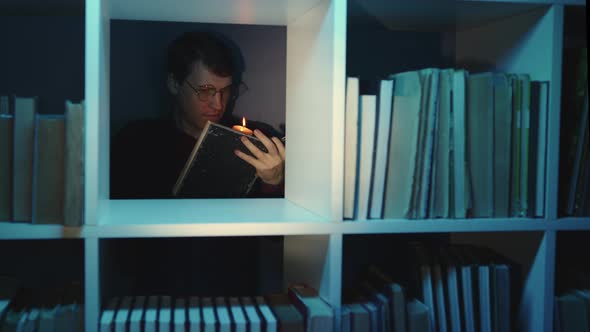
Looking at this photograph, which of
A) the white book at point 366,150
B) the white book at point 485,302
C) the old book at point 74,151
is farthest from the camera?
the white book at point 485,302

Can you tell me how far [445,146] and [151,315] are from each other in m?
0.70

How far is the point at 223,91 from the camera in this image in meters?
1.52

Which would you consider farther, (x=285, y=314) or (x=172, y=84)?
(x=172, y=84)

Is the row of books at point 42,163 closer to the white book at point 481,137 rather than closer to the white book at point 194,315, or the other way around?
the white book at point 194,315

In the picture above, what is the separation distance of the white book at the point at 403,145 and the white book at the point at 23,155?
70cm

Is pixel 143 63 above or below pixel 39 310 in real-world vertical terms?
above

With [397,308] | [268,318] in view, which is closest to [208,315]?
[268,318]

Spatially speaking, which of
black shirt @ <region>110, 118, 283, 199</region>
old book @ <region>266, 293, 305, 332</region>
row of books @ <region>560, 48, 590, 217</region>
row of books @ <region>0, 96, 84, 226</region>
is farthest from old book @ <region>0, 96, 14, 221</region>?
row of books @ <region>560, 48, 590, 217</region>

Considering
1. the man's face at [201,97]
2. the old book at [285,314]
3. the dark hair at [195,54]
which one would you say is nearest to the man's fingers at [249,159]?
the man's face at [201,97]

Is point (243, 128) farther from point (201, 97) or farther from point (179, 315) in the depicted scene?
point (179, 315)

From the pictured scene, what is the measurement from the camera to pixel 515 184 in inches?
47.2

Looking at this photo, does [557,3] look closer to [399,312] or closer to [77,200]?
[399,312]

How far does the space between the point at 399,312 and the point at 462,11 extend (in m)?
0.71

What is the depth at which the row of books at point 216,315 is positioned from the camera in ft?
3.58
